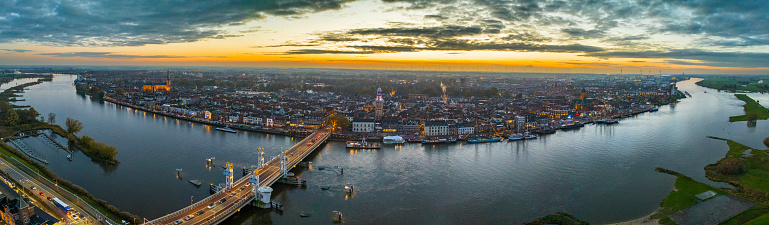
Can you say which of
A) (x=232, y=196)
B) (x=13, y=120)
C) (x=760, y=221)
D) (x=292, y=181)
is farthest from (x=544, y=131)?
(x=13, y=120)

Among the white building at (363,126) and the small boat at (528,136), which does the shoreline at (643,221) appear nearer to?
the small boat at (528,136)

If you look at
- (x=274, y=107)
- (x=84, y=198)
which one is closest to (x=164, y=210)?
(x=84, y=198)

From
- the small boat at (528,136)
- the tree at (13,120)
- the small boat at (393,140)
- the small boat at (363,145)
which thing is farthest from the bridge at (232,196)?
the tree at (13,120)

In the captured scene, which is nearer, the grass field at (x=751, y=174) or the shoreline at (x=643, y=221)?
the shoreline at (x=643, y=221)

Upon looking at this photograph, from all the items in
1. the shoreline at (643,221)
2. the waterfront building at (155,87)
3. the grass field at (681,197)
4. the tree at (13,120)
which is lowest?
the shoreline at (643,221)

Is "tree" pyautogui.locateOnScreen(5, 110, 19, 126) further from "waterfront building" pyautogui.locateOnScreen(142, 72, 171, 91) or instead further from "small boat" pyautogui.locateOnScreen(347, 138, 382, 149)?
"waterfront building" pyautogui.locateOnScreen(142, 72, 171, 91)

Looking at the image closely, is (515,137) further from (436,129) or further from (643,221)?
(643,221)
